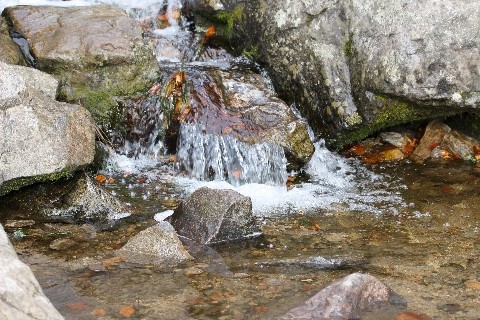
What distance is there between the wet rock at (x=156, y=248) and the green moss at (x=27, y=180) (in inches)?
42.3

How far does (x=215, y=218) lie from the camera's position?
186 inches

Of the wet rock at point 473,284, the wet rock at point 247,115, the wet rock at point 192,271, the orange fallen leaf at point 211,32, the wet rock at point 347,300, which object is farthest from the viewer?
the orange fallen leaf at point 211,32

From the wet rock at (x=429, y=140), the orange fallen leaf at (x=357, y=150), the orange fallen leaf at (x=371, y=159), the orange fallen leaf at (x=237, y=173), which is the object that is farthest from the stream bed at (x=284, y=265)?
the orange fallen leaf at (x=357, y=150)

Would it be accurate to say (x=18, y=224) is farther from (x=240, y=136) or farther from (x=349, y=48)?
(x=349, y=48)

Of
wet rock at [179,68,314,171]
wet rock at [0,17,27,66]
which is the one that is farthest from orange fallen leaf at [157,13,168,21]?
wet rock at [0,17,27,66]

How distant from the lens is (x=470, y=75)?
601cm

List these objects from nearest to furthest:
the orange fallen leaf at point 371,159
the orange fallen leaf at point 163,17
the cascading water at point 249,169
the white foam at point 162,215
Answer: the white foam at point 162,215, the cascading water at point 249,169, the orange fallen leaf at point 371,159, the orange fallen leaf at point 163,17

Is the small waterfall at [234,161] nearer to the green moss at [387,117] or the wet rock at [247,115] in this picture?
the wet rock at [247,115]

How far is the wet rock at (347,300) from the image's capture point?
3.52m

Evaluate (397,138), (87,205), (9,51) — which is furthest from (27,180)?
(397,138)

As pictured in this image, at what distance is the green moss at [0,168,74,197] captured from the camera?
498 centimetres

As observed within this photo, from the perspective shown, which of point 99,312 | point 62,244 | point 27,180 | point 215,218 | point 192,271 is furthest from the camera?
point 27,180

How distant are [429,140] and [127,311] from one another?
4373mm

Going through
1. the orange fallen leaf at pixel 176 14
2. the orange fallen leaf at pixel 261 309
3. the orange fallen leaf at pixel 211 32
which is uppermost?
the orange fallen leaf at pixel 176 14
